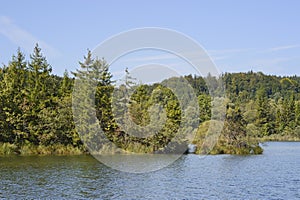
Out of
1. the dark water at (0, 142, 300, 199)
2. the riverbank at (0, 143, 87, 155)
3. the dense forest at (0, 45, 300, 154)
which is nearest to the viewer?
the dark water at (0, 142, 300, 199)

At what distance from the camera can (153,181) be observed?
26.0 meters

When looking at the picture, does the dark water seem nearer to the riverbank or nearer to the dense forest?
the riverbank

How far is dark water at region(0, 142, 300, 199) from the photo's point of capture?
2184cm

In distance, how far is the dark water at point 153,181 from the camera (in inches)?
860

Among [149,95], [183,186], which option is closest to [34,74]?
[149,95]

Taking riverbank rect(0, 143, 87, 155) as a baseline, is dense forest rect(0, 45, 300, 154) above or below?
above

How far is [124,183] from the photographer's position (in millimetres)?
25312

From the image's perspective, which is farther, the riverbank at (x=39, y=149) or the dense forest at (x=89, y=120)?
the dense forest at (x=89, y=120)

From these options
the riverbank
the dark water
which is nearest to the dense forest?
the riverbank

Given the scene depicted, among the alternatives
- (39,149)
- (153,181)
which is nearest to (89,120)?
(39,149)

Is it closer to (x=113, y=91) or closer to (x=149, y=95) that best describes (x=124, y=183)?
(x=113, y=91)

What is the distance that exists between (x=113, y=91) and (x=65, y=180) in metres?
20.4

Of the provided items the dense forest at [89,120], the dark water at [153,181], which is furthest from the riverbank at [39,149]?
the dark water at [153,181]

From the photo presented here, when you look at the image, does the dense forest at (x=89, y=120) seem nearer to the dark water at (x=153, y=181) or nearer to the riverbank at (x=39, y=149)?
the riverbank at (x=39, y=149)
